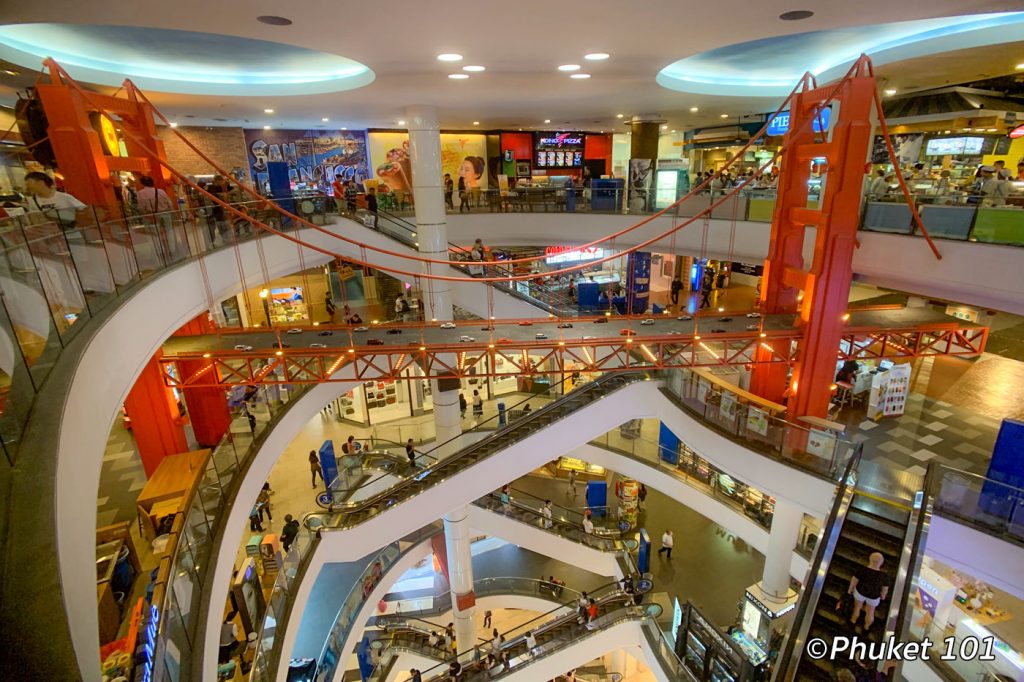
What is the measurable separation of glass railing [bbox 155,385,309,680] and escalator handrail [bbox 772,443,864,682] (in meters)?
5.51

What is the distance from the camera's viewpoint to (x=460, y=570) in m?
14.3

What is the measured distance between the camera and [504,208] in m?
16.5

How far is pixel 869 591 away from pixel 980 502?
283 cm

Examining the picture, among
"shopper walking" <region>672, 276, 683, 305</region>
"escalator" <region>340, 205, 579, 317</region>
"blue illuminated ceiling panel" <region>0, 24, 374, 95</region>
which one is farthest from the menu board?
"blue illuminated ceiling panel" <region>0, 24, 374, 95</region>

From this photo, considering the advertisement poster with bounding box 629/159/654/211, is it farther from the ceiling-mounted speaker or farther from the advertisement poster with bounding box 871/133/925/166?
the ceiling-mounted speaker

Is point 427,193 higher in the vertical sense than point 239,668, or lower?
higher

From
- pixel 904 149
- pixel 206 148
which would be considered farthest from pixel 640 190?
pixel 206 148

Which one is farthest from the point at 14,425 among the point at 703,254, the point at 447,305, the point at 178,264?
the point at 703,254

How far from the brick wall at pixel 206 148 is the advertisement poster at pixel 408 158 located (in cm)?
494

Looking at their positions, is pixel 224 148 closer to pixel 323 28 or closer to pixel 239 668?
pixel 323 28

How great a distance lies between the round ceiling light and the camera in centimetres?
512

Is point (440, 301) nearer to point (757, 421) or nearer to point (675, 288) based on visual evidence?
point (757, 421)

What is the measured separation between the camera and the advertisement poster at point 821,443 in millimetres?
8008

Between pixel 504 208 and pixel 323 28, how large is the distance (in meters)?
11.1
